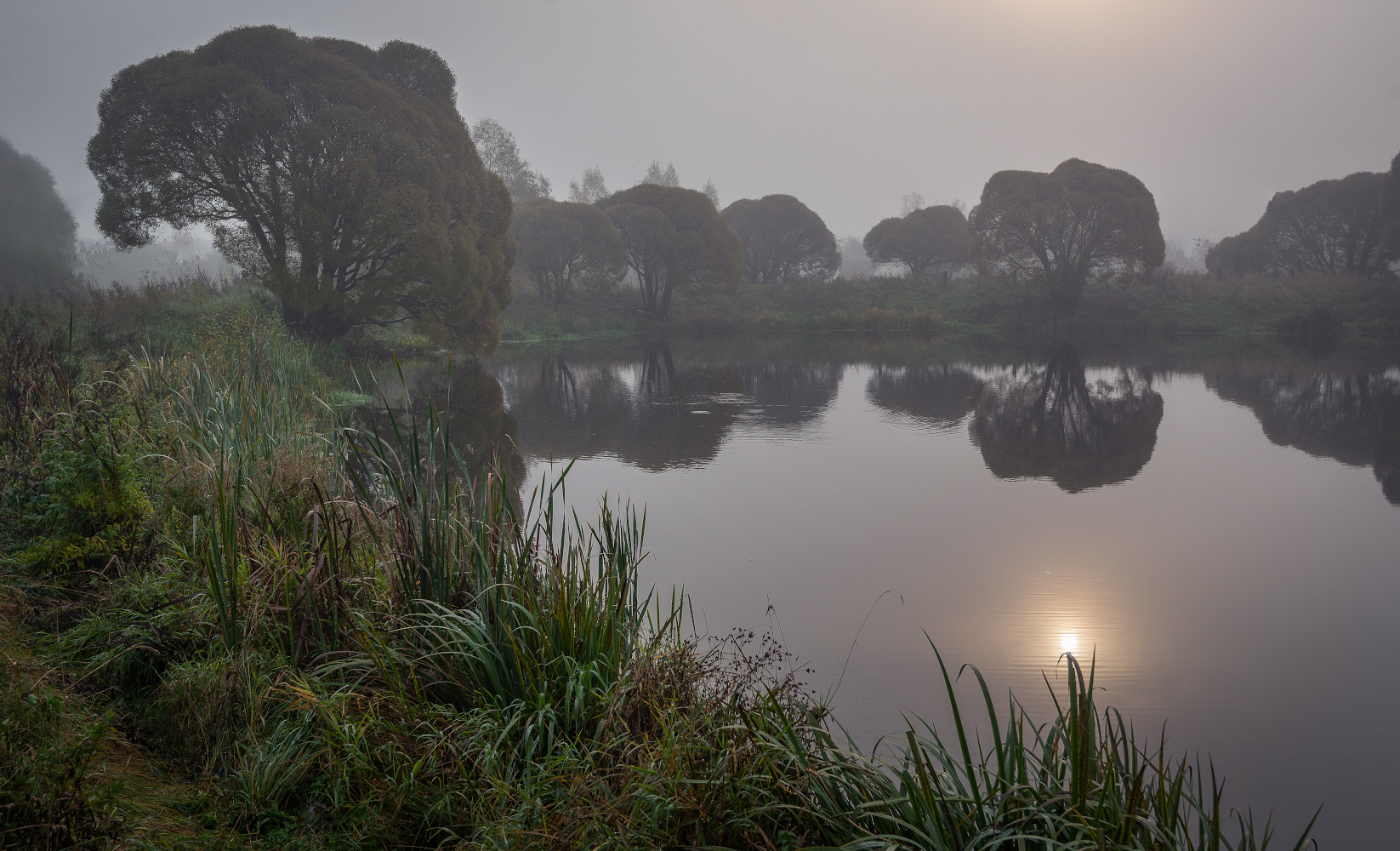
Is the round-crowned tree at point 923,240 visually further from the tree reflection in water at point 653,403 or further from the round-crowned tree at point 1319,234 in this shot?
the tree reflection in water at point 653,403

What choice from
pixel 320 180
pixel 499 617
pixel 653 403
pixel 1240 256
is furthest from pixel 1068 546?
pixel 1240 256

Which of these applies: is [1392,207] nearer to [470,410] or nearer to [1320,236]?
[1320,236]

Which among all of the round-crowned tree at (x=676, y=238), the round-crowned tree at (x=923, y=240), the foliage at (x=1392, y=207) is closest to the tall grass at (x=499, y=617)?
the round-crowned tree at (x=676, y=238)

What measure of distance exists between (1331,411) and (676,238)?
23.7 metres

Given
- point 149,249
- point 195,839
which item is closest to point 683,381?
point 195,839

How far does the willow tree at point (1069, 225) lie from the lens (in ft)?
92.0

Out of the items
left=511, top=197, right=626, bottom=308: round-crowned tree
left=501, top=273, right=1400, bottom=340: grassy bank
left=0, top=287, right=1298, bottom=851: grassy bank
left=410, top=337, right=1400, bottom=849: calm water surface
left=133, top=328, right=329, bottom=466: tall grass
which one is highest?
left=511, top=197, right=626, bottom=308: round-crowned tree

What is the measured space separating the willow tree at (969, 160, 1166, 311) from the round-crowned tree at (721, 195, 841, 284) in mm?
10774

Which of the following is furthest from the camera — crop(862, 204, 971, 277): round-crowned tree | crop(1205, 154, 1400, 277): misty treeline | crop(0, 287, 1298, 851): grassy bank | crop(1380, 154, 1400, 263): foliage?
crop(862, 204, 971, 277): round-crowned tree

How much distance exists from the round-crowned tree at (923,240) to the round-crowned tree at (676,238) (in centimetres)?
1047

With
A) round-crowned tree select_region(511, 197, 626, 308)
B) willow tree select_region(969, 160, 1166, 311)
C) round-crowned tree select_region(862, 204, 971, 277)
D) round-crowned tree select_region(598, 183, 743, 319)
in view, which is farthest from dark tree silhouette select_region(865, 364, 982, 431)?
round-crowned tree select_region(862, 204, 971, 277)

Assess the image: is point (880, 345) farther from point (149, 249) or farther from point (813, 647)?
point (149, 249)

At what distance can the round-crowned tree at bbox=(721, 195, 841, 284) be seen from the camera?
130 ft

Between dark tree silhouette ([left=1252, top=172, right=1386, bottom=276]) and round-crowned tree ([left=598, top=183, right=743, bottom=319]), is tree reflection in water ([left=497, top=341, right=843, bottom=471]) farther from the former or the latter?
dark tree silhouette ([left=1252, top=172, right=1386, bottom=276])
